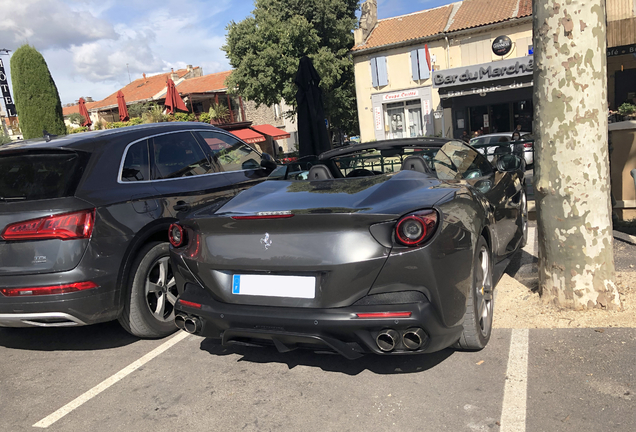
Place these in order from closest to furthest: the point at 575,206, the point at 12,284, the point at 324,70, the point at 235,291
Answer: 1. the point at 235,291
2. the point at 12,284
3. the point at 575,206
4. the point at 324,70

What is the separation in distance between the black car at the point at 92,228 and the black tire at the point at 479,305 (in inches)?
65.0

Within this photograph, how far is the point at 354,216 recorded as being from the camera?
2.70 m

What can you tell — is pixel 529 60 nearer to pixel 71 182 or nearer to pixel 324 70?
pixel 324 70

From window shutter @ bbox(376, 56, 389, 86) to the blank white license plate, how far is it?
33039 mm

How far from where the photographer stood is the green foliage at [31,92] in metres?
20.5

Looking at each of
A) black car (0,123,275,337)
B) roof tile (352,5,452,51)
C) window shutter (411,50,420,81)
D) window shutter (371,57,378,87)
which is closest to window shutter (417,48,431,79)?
window shutter (411,50,420,81)

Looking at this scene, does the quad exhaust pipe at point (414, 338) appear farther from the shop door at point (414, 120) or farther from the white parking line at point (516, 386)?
the shop door at point (414, 120)

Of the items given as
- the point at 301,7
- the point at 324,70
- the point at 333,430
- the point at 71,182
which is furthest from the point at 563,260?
the point at 301,7

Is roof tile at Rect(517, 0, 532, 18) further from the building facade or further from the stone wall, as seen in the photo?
the stone wall

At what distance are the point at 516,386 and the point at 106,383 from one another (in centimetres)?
257

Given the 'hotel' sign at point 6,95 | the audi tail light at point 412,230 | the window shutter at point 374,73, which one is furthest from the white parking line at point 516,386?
the 'hotel' sign at point 6,95

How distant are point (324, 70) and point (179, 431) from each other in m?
32.7

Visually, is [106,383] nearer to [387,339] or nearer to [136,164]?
[136,164]

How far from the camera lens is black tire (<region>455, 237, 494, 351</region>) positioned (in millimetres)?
3131
